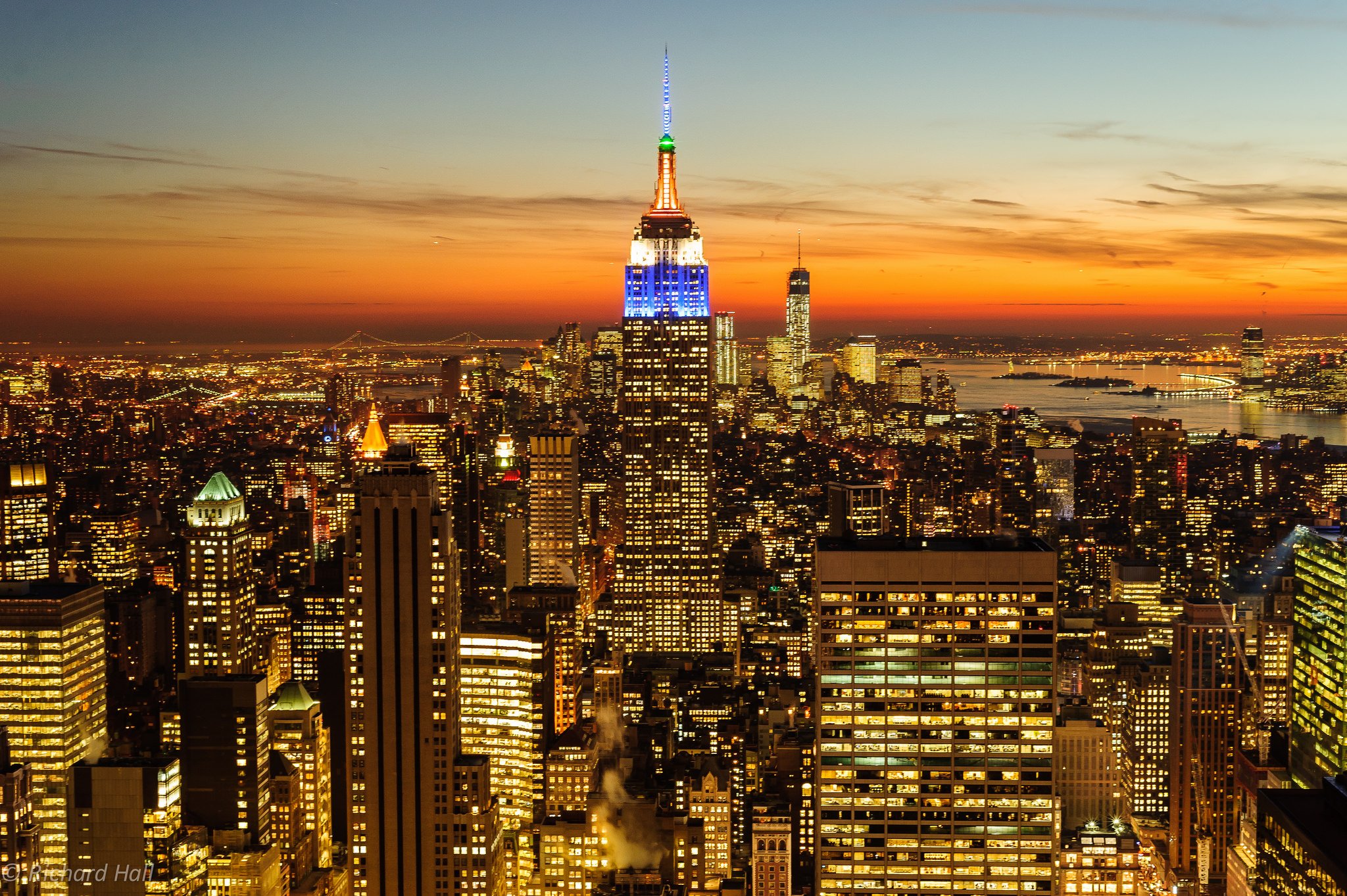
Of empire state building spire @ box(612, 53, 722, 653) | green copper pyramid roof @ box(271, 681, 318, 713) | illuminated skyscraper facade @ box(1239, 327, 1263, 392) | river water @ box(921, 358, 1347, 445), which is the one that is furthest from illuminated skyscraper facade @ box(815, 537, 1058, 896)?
empire state building spire @ box(612, 53, 722, 653)

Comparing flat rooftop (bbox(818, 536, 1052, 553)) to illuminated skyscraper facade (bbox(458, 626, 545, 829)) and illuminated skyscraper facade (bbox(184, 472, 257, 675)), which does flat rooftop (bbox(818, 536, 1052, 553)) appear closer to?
illuminated skyscraper facade (bbox(458, 626, 545, 829))

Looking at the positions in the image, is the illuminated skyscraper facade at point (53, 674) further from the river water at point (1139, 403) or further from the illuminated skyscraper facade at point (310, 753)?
the river water at point (1139, 403)

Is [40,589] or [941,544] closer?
[941,544]

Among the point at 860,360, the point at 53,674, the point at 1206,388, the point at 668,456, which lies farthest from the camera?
the point at 668,456

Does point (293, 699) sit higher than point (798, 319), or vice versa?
point (798, 319)

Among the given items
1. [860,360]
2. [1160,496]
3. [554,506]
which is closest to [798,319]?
[860,360]

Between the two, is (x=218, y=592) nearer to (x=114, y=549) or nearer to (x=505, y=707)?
(x=114, y=549)

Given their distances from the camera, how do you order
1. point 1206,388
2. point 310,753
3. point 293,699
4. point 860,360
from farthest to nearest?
point 860,360
point 293,699
point 310,753
point 1206,388

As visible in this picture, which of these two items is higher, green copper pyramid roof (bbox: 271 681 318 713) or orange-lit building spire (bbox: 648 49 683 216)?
orange-lit building spire (bbox: 648 49 683 216)
